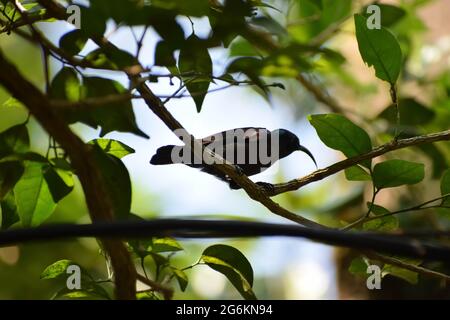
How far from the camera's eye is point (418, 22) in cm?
312

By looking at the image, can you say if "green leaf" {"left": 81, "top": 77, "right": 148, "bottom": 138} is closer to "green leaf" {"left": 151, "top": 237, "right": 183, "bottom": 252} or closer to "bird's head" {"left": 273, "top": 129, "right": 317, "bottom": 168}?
"green leaf" {"left": 151, "top": 237, "right": 183, "bottom": 252}

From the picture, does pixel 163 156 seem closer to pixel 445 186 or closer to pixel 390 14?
pixel 445 186

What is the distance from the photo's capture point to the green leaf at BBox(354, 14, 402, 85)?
1.57 meters

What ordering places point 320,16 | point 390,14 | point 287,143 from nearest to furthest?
point 287,143 → point 390,14 → point 320,16

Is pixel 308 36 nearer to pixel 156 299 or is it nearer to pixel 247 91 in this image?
pixel 247 91

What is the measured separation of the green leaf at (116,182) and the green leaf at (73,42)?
0.71 ft

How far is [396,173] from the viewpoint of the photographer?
61.1 inches

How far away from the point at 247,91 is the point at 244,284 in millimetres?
2750

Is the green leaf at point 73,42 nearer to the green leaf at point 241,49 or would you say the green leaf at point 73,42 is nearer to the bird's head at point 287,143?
the bird's head at point 287,143

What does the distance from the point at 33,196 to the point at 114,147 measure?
8.2 inches

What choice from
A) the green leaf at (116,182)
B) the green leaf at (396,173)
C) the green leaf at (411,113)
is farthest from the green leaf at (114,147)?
the green leaf at (411,113)

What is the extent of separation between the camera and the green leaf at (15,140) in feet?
5.18

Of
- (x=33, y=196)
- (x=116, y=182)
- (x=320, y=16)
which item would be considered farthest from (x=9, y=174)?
(x=320, y=16)
